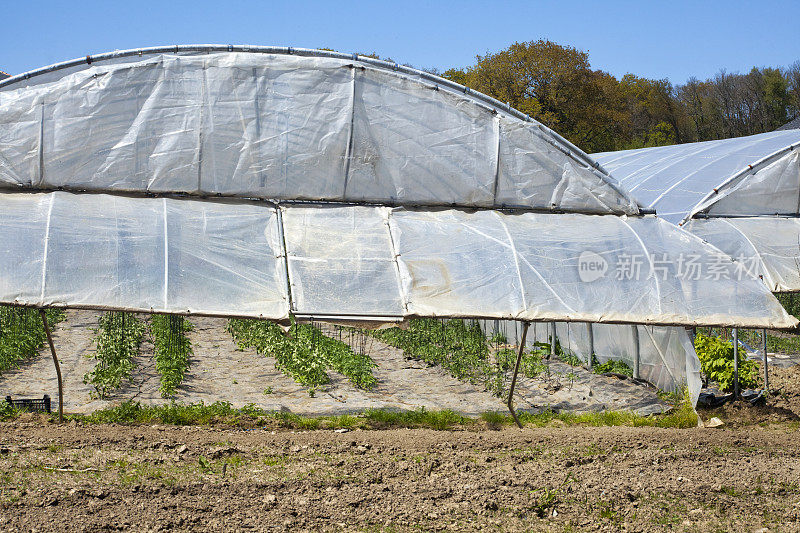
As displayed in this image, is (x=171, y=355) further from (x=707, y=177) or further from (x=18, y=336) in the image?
(x=707, y=177)

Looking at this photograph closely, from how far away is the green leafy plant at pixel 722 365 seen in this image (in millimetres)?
9148

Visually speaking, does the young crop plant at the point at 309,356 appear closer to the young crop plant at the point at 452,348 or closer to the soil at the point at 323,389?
the soil at the point at 323,389

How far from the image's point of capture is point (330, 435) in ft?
24.1

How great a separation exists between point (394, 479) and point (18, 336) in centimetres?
731

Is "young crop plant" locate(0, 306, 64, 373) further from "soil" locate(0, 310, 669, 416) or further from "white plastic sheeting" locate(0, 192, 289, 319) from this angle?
"white plastic sheeting" locate(0, 192, 289, 319)

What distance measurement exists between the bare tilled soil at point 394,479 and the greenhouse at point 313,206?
48.4 inches

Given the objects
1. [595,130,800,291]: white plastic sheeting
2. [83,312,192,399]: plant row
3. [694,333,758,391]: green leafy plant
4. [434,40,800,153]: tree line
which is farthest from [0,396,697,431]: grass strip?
[434,40,800,153]: tree line

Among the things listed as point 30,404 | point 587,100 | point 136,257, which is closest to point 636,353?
point 136,257

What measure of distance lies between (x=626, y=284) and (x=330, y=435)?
3.63 m

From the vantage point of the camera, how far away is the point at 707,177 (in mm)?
12945

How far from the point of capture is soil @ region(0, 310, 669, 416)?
8.83 meters

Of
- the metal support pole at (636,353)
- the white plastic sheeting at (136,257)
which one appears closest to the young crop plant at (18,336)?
the white plastic sheeting at (136,257)

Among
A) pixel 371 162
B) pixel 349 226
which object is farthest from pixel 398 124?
pixel 349 226

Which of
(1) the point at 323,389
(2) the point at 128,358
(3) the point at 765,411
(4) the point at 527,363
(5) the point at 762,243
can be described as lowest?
(3) the point at 765,411
